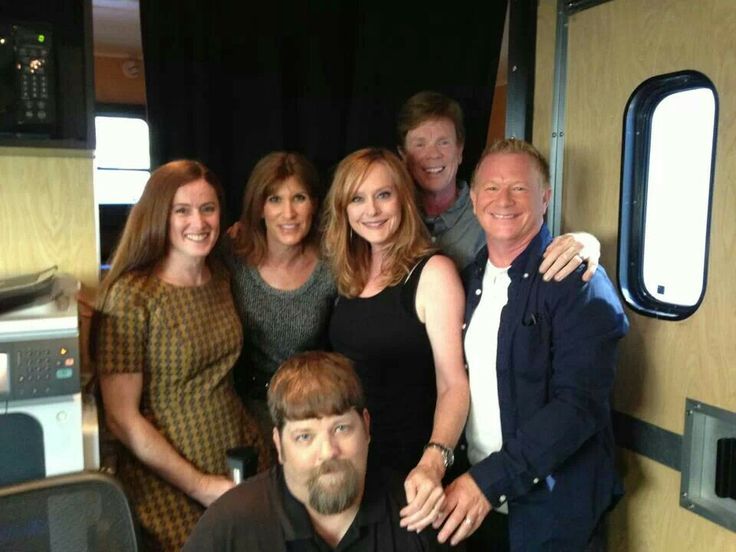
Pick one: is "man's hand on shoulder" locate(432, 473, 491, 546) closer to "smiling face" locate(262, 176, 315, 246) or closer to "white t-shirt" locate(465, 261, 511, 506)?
"white t-shirt" locate(465, 261, 511, 506)

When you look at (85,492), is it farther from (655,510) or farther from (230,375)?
(655,510)

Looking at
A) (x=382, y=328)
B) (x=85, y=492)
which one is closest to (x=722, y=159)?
(x=382, y=328)

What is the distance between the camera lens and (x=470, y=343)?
1709mm

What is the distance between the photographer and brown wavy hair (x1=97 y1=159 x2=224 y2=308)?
1.71 meters

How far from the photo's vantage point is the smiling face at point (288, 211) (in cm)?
194

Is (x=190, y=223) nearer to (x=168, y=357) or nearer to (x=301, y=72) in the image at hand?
(x=168, y=357)

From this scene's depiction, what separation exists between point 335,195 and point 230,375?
0.56 m

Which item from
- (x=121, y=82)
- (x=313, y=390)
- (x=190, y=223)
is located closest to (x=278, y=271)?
(x=190, y=223)

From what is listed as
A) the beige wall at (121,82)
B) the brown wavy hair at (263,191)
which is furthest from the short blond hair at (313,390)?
the beige wall at (121,82)

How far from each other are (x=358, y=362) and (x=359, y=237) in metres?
0.36

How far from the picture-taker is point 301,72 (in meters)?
2.52

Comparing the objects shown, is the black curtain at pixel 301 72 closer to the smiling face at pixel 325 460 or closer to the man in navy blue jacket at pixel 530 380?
the man in navy blue jacket at pixel 530 380

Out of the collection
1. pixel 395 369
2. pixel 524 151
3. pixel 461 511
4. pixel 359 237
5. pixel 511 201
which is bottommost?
pixel 461 511

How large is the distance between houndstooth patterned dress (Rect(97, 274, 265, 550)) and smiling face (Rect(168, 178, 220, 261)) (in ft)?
0.32
